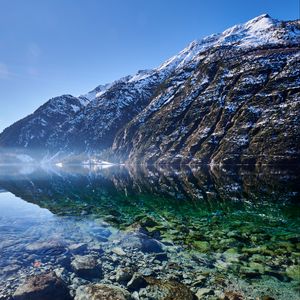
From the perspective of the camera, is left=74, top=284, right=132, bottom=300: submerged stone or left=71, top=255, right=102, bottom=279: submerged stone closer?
left=74, top=284, right=132, bottom=300: submerged stone

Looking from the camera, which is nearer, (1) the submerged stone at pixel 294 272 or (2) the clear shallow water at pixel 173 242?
(1) the submerged stone at pixel 294 272

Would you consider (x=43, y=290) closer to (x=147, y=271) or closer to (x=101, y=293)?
(x=101, y=293)

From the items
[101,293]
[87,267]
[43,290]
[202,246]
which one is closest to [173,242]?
[202,246]

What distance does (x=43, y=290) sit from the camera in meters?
18.5

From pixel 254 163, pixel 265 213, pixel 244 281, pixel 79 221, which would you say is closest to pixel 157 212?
pixel 79 221

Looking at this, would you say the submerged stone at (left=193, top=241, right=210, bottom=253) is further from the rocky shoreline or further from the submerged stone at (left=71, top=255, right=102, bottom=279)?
the submerged stone at (left=71, top=255, right=102, bottom=279)

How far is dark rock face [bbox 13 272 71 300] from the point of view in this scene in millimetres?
18109

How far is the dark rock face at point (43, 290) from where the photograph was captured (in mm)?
18109

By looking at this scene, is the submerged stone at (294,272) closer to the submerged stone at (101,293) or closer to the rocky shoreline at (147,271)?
the rocky shoreline at (147,271)

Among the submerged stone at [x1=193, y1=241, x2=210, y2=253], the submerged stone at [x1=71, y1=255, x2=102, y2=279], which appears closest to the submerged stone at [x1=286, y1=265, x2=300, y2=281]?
the submerged stone at [x1=193, y1=241, x2=210, y2=253]

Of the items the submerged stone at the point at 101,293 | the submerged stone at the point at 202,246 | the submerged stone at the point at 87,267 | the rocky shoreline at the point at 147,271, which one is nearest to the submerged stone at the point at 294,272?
the rocky shoreline at the point at 147,271

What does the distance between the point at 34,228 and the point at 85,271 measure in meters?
18.3

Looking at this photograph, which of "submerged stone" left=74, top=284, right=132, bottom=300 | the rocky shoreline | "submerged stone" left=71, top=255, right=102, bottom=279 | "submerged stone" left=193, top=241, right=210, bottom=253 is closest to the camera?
"submerged stone" left=74, top=284, right=132, bottom=300

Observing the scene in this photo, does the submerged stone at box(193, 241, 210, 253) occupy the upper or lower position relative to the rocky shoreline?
upper
